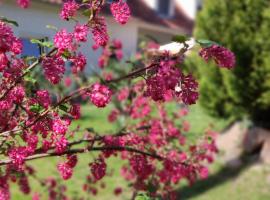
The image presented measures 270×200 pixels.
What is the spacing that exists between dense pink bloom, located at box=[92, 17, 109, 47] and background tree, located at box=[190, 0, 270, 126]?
6.61 meters

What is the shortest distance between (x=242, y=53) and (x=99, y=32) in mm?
6928

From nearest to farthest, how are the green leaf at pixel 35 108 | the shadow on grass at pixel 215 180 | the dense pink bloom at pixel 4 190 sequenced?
the green leaf at pixel 35 108
the dense pink bloom at pixel 4 190
the shadow on grass at pixel 215 180

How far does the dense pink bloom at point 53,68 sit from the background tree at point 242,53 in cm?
674

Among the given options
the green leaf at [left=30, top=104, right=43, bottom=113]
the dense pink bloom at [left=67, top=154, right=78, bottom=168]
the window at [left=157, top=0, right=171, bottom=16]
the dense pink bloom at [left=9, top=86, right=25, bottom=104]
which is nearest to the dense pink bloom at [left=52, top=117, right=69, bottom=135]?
the green leaf at [left=30, top=104, right=43, bottom=113]

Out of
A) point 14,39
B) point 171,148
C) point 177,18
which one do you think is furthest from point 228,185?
point 177,18

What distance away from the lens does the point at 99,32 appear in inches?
106

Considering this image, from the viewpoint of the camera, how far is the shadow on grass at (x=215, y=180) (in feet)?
27.0

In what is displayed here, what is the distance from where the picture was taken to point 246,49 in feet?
30.6

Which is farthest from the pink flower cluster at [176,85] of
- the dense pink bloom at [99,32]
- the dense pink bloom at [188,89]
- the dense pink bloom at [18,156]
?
the dense pink bloom at [18,156]

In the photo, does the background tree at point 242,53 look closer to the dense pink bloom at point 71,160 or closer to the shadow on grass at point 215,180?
the shadow on grass at point 215,180

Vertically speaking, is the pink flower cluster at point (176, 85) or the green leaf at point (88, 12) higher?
the green leaf at point (88, 12)

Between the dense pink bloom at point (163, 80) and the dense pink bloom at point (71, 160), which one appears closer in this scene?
the dense pink bloom at point (163, 80)

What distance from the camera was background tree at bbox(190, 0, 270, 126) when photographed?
9221 millimetres

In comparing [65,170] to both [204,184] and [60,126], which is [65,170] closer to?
[60,126]
